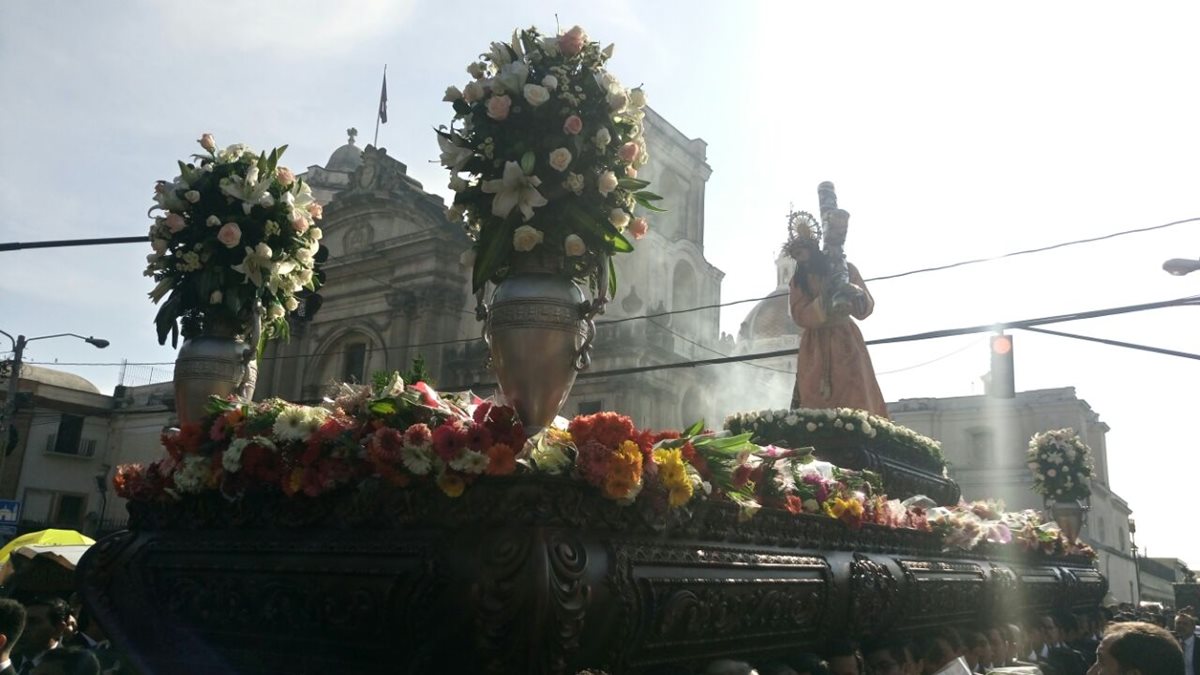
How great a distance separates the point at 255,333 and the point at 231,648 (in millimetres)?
2930

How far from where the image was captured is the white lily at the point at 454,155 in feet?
14.9

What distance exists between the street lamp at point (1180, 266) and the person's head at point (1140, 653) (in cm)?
893

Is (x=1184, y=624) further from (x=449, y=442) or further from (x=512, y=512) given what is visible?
(x=449, y=442)

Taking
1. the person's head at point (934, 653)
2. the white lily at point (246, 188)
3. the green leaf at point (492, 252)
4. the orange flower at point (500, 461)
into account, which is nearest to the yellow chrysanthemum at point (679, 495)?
the orange flower at point (500, 461)

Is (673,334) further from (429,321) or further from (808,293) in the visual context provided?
(808,293)

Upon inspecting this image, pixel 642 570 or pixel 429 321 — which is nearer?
pixel 642 570

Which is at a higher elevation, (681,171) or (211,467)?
(681,171)

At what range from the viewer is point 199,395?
19.9 feet

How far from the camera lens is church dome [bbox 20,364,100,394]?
40.5 metres

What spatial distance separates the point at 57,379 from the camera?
4366 cm

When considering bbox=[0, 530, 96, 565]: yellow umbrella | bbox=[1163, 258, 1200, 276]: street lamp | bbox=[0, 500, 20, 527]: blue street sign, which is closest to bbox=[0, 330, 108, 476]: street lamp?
bbox=[0, 500, 20, 527]: blue street sign

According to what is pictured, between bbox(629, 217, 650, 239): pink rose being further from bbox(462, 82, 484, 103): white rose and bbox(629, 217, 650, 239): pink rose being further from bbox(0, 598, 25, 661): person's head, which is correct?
bbox(0, 598, 25, 661): person's head

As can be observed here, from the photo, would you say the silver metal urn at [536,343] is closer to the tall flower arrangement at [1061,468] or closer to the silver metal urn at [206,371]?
the silver metal urn at [206,371]

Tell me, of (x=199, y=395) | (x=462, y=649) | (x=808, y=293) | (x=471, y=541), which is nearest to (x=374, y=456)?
(x=471, y=541)
